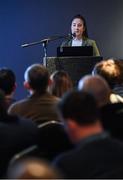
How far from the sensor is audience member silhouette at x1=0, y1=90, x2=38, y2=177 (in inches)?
88.4

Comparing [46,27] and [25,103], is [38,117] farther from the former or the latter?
[46,27]

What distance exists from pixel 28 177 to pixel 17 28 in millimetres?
5805

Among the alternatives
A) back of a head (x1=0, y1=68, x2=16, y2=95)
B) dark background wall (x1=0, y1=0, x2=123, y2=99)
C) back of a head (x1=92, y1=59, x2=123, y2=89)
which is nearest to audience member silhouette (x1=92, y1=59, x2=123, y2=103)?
back of a head (x1=92, y1=59, x2=123, y2=89)

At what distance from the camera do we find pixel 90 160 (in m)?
1.61

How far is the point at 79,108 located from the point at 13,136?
0.61 meters

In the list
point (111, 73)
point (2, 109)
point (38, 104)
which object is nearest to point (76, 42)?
point (111, 73)

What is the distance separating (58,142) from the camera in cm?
236

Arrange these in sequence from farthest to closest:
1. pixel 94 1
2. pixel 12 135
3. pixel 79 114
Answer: pixel 94 1 < pixel 12 135 < pixel 79 114

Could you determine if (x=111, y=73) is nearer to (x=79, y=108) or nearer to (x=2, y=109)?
(x=2, y=109)

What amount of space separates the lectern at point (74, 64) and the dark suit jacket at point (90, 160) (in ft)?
9.21

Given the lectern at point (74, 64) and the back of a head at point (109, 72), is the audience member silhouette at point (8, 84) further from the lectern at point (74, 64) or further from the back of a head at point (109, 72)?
the lectern at point (74, 64)

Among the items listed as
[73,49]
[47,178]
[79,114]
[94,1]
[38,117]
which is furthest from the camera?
[94,1]

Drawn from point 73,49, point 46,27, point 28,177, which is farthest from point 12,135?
point 46,27

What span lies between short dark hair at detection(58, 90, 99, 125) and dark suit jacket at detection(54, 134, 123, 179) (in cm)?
13
